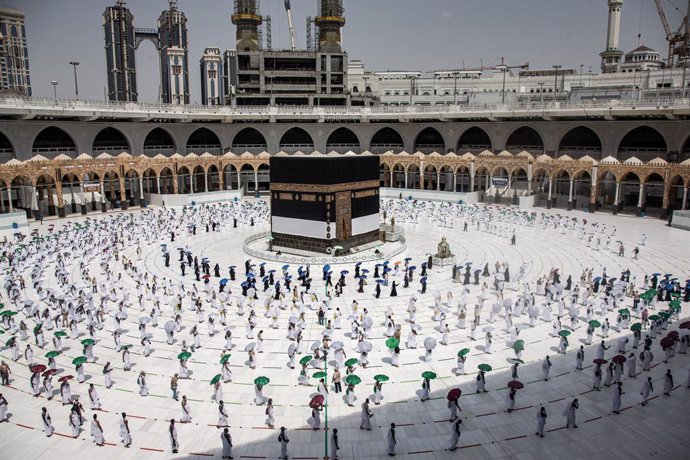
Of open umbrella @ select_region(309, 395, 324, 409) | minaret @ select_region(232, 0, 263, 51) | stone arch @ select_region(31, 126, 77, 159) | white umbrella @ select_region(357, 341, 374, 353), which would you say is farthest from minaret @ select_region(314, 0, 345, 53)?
open umbrella @ select_region(309, 395, 324, 409)

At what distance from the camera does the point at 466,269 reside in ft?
75.3

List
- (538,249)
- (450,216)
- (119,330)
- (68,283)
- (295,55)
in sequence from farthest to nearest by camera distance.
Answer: (295,55) < (450,216) < (538,249) < (68,283) < (119,330)

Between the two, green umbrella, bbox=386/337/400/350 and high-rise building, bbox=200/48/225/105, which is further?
high-rise building, bbox=200/48/225/105

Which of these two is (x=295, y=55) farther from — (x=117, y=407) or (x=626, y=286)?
(x=117, y=407)

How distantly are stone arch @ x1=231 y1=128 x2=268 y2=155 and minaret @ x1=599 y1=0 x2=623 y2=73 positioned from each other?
66.0m

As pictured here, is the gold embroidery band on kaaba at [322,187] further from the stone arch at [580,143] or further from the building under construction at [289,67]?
the building under construction at [289,67]

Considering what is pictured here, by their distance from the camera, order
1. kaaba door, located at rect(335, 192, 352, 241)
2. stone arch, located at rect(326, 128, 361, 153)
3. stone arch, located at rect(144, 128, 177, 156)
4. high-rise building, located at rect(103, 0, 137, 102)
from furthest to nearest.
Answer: high-rise building, located at rect(103, 0, 137, 102)
stone arch, located at rect(326, 128, 361, 153)
stone arch, located at rect(144, 128, 177, 156)
kaaba door, located at rect(335, 192, 352, 241)

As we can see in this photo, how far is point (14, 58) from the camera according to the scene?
105562mm

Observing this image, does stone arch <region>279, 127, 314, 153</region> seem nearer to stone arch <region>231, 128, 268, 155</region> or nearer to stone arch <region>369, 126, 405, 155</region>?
stone arch <region>231, 128, 268, 155</region>

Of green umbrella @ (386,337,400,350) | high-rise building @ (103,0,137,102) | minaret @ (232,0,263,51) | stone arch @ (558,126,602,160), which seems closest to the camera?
green umbrella @ (386,337,400,350)

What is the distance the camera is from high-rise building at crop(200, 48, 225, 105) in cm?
15050

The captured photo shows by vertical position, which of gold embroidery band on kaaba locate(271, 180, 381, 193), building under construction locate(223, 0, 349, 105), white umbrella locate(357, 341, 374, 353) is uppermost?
building under construction locate(223, 0, 349, 105)

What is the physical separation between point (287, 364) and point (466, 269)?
11.1m

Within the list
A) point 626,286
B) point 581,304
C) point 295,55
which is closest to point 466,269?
point 581,304
